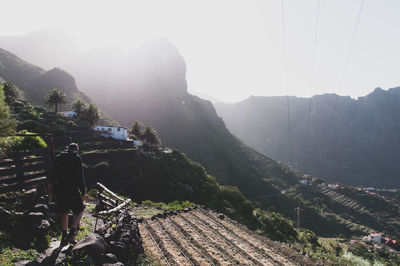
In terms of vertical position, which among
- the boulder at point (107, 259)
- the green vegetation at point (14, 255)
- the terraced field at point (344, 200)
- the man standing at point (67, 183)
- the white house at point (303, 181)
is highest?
the man standing at point (67, 183)

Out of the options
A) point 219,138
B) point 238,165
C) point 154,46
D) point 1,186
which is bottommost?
point 238,165

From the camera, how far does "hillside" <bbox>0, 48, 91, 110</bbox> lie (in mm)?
89688

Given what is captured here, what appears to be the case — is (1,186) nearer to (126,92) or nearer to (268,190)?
(268,190)

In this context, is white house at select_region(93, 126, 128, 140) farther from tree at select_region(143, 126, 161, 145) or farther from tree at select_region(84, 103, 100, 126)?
tree at select_region(143, 126, 161, 145)

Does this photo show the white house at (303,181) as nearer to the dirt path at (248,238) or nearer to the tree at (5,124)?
the dirt path at (248,238)

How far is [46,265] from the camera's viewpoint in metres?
4.68

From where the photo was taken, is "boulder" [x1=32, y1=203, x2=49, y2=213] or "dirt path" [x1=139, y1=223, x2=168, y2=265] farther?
"dirt path" [x1=139, y1=223, x2=168, y2=265]

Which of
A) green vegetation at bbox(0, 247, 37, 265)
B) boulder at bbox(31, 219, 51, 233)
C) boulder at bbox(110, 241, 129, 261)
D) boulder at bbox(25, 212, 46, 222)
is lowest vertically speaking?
boulder at bbox(110, 241, 129, 261)

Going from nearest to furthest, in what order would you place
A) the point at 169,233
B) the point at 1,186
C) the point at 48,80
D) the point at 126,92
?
the point at 1,186 → the point at 169,233 → the point at 48,80 → the point at 126,92

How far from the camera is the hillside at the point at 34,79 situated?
294 ft

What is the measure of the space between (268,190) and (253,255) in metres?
74.8

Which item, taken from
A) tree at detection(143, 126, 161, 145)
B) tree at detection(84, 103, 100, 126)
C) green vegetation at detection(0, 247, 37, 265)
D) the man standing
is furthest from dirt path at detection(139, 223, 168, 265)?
tree at detection(84, 103, 100, 126)

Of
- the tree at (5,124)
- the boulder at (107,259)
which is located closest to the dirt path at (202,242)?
the boulder at (107,259)

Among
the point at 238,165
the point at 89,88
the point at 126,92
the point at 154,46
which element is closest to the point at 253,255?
the point at 238,165
